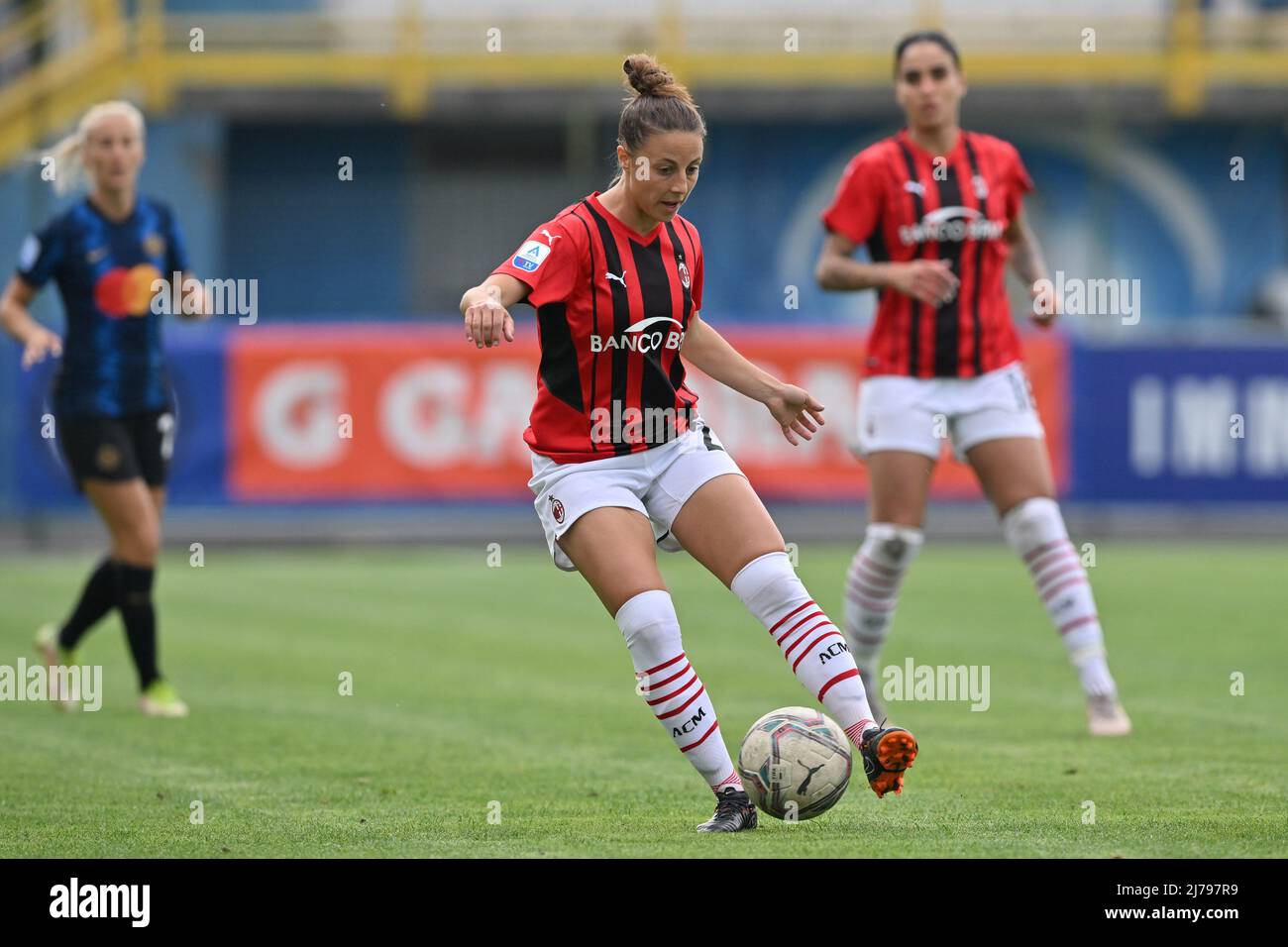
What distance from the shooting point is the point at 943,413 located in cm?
845

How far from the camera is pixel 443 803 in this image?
22.0ft

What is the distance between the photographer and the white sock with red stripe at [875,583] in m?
8.45

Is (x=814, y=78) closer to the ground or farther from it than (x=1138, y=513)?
farther from it

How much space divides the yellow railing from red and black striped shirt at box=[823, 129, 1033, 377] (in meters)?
16.8

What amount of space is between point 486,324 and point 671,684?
1258mm

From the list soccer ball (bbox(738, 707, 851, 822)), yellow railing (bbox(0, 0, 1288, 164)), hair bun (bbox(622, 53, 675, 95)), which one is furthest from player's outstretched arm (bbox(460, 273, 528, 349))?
yellow railing (bbox(0, 0, 1288, 164))

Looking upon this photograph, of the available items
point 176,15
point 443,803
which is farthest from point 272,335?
point 443,803

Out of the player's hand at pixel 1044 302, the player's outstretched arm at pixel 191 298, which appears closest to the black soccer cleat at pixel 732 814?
the player's hand at pixel 1044 302

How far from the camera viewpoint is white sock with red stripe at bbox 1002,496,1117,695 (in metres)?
8.36

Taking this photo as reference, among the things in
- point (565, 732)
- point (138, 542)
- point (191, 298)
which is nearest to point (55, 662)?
point (138, 542)

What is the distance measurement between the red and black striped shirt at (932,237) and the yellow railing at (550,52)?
16.8m

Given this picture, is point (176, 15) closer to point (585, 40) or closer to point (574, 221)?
point (585, 40)

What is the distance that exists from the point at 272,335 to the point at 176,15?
8.06 metres
